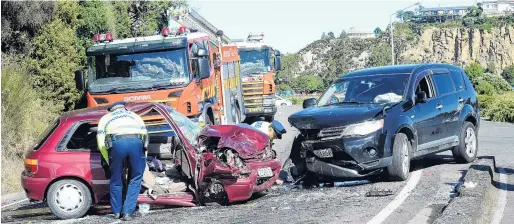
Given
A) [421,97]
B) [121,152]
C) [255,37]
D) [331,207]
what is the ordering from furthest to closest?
1. [255,37]
2. [421,97]
3. [121,152]
4. [331,207]

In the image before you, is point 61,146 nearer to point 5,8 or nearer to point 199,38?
point 199,38

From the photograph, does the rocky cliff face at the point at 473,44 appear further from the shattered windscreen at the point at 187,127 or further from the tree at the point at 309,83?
the shattered windscreen at the point at 187,127

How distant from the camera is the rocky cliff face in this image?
15300cm

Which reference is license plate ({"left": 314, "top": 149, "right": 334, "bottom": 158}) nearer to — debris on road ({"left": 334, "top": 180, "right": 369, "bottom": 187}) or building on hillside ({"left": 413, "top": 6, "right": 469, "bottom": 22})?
debris on road ({"left": 334, "top": 180, "right": 369, "bottom": 187})

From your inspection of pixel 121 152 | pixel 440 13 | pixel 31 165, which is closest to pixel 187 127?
pixel 121 152

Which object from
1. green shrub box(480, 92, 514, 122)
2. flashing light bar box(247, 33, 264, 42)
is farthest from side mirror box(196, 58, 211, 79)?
green shrub box(480, 92, 514, 122)

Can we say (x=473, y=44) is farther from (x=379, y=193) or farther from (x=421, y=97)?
(x=379, y=193)

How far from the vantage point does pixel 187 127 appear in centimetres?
1051

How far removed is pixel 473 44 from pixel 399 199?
152m

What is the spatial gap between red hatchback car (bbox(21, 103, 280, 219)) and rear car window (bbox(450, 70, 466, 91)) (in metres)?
4.74

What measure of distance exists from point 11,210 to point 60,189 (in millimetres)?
2090

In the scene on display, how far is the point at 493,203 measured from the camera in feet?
31.1

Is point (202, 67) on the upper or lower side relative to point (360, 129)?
upper

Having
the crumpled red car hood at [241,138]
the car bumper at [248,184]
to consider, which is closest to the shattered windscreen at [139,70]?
the crumpled red car hood at [241,138]
